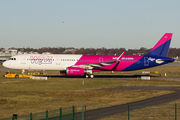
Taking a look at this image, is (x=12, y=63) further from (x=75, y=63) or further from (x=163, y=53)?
(x=163, y=53)

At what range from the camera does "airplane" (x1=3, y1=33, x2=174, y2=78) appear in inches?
2242

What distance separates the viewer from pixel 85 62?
5916 centimetres

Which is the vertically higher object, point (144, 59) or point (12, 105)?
point (144, 59)

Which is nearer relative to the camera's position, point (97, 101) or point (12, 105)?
point (12, 105)

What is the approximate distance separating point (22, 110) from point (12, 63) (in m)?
35.4

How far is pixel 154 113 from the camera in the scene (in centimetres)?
2222

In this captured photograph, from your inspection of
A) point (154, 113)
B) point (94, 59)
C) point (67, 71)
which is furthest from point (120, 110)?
point (94, 59)
